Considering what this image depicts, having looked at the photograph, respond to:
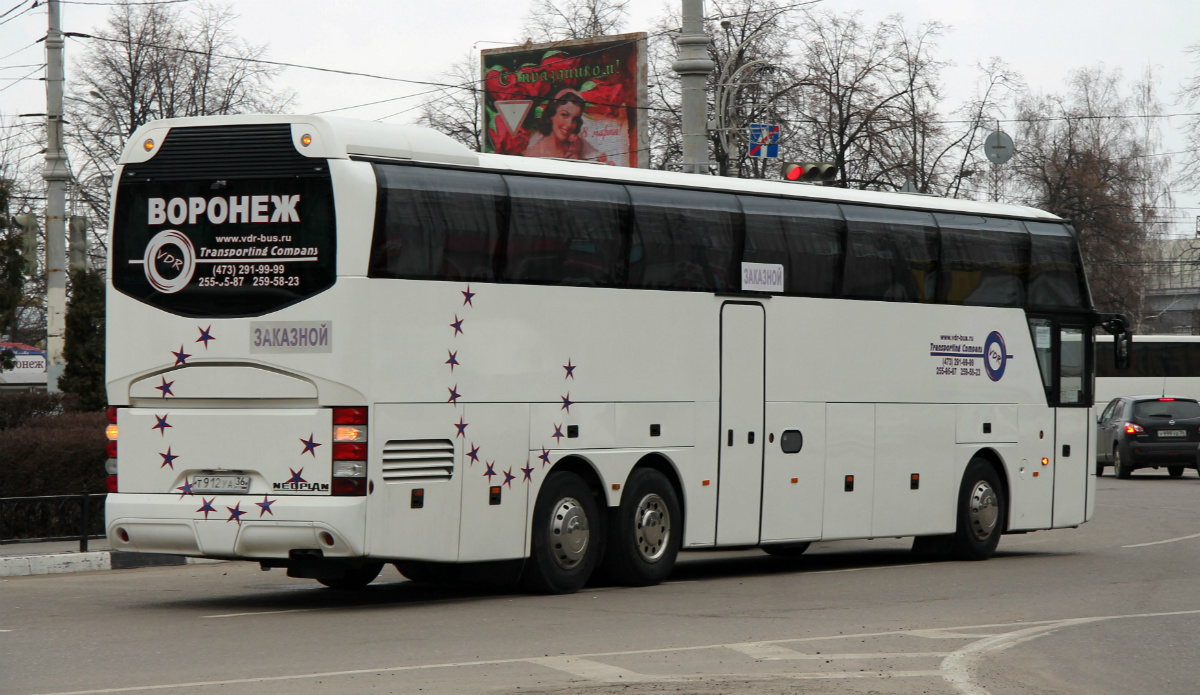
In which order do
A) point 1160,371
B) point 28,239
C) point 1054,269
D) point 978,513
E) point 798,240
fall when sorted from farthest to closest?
point 1160,371 → point 28,239 → point 1054,269 → point 978,513 → point 798,240

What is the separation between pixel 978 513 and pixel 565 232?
657 centimetres

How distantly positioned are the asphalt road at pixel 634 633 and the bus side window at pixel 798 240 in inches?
111

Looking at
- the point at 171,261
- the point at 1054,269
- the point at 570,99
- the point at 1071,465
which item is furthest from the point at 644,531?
the point at 570,99

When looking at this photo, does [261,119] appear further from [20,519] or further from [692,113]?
[692,113]

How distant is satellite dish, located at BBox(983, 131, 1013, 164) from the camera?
31141 mm

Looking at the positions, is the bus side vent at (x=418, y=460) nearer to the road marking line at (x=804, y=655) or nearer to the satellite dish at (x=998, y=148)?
the road marking line at (x=804, y=655)

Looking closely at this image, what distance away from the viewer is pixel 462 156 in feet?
41.3

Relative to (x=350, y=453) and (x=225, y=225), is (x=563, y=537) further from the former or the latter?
(x=225, y=225)

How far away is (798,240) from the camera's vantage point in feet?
50.4

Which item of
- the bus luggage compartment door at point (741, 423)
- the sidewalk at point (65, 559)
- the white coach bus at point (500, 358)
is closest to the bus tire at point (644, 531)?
the white coach bus at point (500, 358)

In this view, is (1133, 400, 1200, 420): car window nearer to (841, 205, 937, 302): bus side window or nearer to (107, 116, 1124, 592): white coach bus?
(107, 116, 1124, 592): white coach bus

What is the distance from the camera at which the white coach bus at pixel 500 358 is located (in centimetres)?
1171

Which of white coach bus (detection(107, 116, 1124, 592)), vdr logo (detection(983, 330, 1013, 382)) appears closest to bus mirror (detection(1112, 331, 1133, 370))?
vdr logo (detection(983, 330, 1013, 382))

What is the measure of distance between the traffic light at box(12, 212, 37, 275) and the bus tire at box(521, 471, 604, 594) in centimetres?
1861
